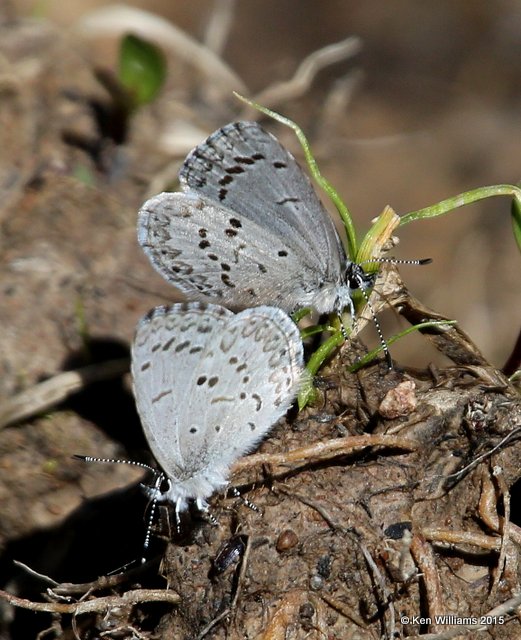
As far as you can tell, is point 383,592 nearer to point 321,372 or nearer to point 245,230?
point 321,372

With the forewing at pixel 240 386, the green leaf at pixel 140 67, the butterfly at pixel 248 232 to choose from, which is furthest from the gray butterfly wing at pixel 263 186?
the green leaf at pixel 140 67

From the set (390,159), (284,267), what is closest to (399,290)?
(284,267)

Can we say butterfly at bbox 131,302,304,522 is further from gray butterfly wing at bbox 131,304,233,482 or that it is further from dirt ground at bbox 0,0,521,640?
dirt ground at bbox 0,0,521,640

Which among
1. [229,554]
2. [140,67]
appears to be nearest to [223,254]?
[229,554]

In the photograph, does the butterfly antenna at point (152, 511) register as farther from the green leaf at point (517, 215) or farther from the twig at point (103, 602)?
the green leaf at point (517, 215)

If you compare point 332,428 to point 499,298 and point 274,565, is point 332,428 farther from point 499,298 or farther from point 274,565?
point 499,298
